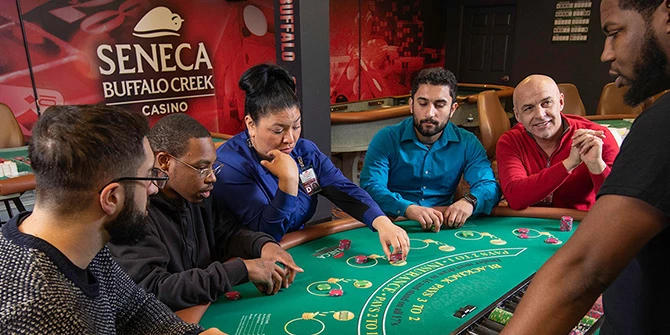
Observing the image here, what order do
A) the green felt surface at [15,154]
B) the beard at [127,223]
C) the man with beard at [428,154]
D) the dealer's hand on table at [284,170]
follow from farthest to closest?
1. the green felt surface at [15,154]
2. the man with beard at [428,154]
3. the dealer's hand on table at [284,170]
4. the beard at [127,223]

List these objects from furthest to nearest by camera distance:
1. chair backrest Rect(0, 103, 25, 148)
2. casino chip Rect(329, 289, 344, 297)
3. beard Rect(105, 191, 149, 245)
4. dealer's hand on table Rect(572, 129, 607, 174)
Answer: chair backrest Rect(0, 103, 25, 148) < dealer's hand on table Rect(572, 129, 607, 174) < casino chip Rect(329, 289, 344, 297) < beard Rect(105, 191, 149, 245)

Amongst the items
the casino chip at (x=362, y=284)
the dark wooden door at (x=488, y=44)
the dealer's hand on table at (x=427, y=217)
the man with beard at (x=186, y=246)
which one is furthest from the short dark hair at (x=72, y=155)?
the dark wooden door at (x=488, y=44)

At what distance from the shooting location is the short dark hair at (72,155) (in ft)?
2.99

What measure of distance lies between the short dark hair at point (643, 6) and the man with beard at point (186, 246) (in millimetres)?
1202

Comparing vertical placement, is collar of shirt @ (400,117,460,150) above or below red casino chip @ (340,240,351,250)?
above

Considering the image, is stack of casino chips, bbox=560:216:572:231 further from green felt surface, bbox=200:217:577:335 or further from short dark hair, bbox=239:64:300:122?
short dark hair, bbox=239:64:300:122

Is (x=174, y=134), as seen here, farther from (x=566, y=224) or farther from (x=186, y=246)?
(x=566, y=224)

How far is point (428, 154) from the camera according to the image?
2.67 m

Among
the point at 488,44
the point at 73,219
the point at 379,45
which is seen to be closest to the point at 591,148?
the point at 73,219

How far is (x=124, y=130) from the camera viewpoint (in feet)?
3.24

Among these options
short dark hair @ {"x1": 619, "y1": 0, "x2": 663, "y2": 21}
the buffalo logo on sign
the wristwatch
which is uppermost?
the buffalo logo on sign

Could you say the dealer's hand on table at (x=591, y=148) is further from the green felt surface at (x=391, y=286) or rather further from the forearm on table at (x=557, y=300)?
the forearm on table at (x=557, y=300)

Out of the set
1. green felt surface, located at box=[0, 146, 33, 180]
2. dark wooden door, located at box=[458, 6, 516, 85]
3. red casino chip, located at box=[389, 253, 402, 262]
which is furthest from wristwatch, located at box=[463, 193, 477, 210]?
dark wooden door, located at box=[458, 6, 516, 85]

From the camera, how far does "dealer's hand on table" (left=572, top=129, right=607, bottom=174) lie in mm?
2055
